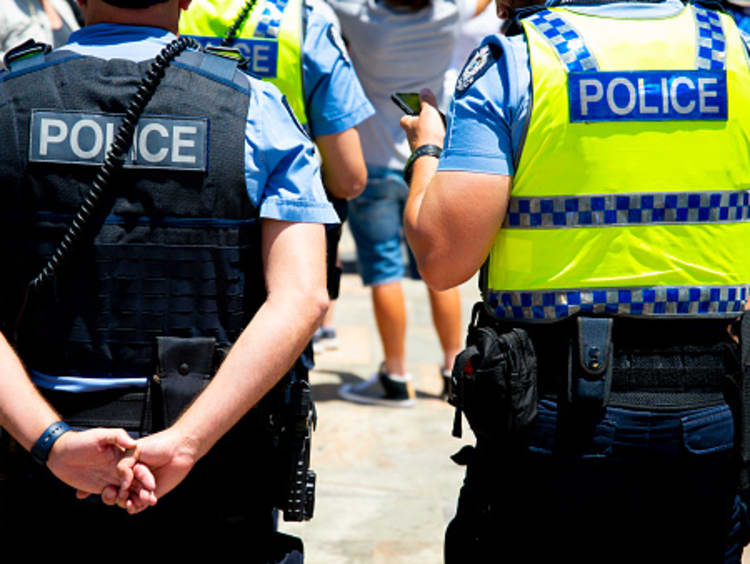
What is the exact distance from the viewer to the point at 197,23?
358cm

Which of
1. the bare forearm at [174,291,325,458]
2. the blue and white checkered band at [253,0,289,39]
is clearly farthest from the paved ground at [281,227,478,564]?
the bare forearm at [174,291,325,458]

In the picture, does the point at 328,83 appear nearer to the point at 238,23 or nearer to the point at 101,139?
the point at 238,23

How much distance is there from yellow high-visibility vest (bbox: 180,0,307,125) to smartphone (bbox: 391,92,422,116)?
3.44 ft

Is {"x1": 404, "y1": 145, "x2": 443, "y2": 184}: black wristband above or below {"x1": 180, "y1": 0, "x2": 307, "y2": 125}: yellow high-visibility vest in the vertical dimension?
below

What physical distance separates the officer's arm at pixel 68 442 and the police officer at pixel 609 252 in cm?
77

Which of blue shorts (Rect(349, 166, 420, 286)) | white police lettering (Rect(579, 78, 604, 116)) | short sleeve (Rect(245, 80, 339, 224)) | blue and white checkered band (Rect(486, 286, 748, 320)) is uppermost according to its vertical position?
white police lettering (Rect(579, 78, 604, 116))

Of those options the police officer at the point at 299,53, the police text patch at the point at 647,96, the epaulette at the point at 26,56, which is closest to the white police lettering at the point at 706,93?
the police text patch at the point at 647,96

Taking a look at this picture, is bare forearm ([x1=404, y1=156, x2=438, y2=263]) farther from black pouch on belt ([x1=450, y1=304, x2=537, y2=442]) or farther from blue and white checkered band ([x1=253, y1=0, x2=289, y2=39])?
blue and white checkered band ([x1=253, y1=0, x2=289, y2=39])

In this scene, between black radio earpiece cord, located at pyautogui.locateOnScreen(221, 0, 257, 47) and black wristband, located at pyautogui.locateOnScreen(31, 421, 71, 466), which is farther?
black radio earpiece cord, located at pyautogui.locateOnScreen(221, 0, 257, 47)

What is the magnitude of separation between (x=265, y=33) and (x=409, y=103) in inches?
44.4

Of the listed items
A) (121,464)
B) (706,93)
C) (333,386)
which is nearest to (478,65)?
(706,93)

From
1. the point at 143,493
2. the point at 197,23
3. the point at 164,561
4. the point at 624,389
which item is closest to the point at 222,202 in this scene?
the point at 143,493

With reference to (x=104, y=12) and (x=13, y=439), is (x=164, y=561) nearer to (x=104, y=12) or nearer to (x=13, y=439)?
(x=13, y=439)

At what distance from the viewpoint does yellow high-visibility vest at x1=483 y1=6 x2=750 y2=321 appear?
7.12 feet
